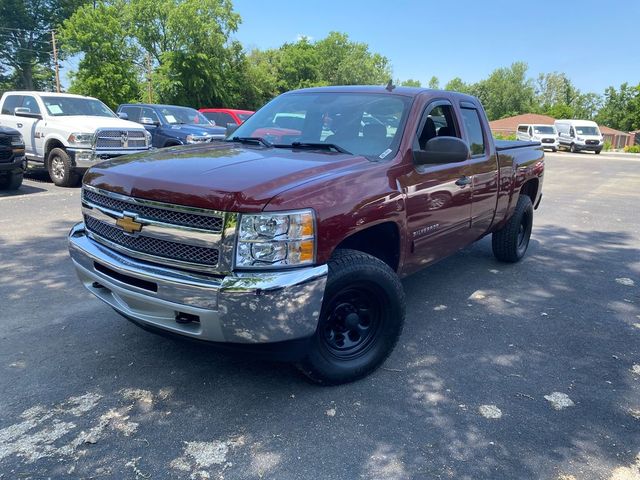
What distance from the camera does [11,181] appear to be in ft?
31.0

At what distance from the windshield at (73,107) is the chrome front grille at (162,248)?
29.8ft

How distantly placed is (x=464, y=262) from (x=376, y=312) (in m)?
3.20

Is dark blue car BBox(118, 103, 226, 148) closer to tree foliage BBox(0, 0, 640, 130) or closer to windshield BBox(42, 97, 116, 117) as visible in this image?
windshield BBox(42, 97, 116, 117)

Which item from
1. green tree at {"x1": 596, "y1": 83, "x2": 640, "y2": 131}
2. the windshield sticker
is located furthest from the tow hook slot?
green tree at {"x1": 596, "y1": 83, "x2": 640, "y2": 131}

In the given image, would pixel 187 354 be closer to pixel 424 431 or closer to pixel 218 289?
pixel 218 289

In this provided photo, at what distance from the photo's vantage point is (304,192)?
2770 mm

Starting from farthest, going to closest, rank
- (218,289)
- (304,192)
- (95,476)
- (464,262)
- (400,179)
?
(464,262)
(400,179)
(304,192)
(218,289)
(95,476)

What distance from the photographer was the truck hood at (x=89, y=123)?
10203 mm

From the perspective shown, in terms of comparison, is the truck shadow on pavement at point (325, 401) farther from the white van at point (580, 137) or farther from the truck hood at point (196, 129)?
the white van at point (580, 137)

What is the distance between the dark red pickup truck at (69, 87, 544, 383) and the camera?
2.64m

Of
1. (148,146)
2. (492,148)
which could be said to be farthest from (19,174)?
(492,148)

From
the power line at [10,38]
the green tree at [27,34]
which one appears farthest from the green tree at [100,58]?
the power line at [10,38]

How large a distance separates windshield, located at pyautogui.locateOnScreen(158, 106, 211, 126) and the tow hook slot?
1118cm

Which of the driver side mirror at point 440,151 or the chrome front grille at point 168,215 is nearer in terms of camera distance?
the chrome front grille at point 168,215
